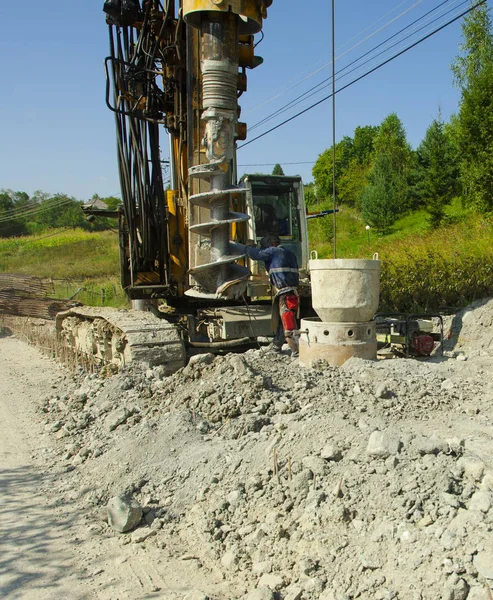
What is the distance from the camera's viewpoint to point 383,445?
3643 millimetres

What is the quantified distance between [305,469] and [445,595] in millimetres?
1245

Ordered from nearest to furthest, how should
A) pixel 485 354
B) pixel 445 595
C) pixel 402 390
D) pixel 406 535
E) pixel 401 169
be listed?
pixel 445 595
pixel 406 535
pixel 402 390
pixel 485 354
pixel 401 169

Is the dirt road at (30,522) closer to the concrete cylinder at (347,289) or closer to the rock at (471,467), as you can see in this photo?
the rock at (471,467)

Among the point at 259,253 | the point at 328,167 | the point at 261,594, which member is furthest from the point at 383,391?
the point at 328,167

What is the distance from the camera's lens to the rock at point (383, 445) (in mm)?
3613

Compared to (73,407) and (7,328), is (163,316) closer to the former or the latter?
(73,407)

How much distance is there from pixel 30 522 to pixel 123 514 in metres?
0.72

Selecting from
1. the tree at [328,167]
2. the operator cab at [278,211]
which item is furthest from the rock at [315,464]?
the tree at [328,167]

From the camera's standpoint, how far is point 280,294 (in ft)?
23.9

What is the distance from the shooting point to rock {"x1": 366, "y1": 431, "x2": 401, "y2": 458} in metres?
3.61

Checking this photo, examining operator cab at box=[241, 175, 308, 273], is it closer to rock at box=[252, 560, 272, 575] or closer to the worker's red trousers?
the worker's red trousers

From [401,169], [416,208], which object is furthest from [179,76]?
[401,169]

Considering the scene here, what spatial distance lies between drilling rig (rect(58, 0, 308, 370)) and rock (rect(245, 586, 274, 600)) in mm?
3613

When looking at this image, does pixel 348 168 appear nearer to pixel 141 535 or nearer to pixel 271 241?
pixel 271 241
